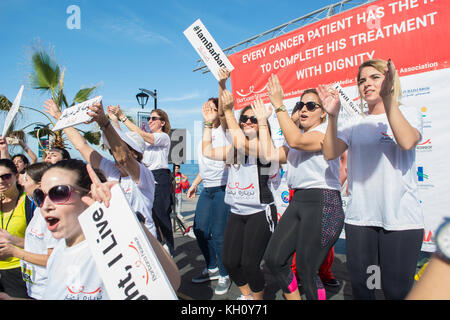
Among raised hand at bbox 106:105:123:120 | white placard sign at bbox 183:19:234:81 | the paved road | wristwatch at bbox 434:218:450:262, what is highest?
→ white placard sign at bbox 183:19:234:81

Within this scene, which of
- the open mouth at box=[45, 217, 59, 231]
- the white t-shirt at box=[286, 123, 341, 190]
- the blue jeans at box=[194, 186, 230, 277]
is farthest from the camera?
the blue jeans at box=[194, 186, 230, 277]

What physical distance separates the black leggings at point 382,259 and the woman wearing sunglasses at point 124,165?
148cm

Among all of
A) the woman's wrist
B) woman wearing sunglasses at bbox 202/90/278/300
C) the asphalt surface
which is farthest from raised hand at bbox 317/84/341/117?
the asphalt surface

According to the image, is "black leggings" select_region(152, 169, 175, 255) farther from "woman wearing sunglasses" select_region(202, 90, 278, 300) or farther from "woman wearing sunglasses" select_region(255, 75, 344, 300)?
"woman wearing sunglasses" select_region(255, 75, 344, 300)

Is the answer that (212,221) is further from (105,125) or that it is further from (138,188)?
(105,125)

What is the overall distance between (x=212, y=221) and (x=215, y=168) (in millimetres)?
655

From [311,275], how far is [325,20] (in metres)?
3.77

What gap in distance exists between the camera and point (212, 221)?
360 cm

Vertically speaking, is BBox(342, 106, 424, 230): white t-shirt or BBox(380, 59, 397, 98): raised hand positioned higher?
BBox(380, 59, 397, 98): raised hand

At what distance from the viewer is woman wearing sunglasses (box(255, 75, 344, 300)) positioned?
6.98 ft

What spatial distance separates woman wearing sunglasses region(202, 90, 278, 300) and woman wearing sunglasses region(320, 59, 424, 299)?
724mm

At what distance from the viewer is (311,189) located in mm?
2270

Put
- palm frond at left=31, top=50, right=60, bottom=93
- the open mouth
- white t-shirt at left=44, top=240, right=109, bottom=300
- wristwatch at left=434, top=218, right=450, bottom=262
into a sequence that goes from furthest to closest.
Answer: palm frond at left=31, top=50, right=60, bottom=93 < the open mouth < white t-shirt at left=44, top=240, right=109, bottom=300 < wristwatch at left=434, top=218, right=450, bottom=262
